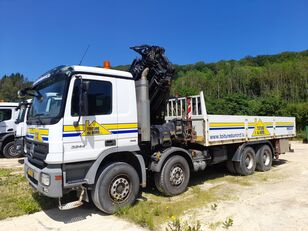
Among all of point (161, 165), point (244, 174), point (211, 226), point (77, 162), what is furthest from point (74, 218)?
point (244, 174)

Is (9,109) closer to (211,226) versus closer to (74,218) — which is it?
(74,218)

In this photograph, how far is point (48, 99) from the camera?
4957mm

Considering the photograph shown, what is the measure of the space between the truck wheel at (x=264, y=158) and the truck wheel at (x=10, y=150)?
1117 cm

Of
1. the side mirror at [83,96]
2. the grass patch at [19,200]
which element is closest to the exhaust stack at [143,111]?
the side mirror at [83,96]

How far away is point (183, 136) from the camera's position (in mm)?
6691

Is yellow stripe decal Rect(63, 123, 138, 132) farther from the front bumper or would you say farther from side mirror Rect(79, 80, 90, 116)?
the front bumper

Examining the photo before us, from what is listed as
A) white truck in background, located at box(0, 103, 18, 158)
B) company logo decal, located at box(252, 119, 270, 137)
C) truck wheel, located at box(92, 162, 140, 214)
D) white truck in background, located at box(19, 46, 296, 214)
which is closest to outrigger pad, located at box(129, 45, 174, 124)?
white truck in background, located at box(19, 46, 296, 214)

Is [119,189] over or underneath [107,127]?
underneath

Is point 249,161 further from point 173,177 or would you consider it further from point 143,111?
point 143,111

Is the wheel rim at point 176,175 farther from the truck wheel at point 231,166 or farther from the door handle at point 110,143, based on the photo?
the truck wheel at point 231,166

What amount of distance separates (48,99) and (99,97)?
96cm

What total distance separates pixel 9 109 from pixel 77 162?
1001cm

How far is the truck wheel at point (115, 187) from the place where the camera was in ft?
15.8

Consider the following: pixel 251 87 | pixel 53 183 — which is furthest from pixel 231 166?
pixel 251 87
